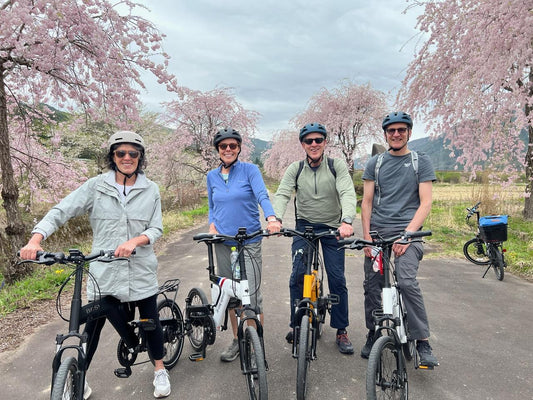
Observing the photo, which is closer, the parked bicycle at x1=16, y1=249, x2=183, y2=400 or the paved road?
the parked bicycle at x1=16, y1=249, x2=183, y2=400

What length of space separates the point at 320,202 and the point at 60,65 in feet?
20.5

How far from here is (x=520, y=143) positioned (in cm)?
1100

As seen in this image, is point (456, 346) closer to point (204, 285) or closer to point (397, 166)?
point (397, 166)

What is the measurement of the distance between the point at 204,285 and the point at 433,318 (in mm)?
3537

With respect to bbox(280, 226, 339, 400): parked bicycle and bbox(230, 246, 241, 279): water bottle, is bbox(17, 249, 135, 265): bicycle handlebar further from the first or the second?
bbox(280, 226, 339, 400): parked bicycle

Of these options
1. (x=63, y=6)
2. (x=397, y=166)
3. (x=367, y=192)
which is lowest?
(x=367, y=192)

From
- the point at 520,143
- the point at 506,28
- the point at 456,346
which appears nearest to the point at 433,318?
the point at 456,346

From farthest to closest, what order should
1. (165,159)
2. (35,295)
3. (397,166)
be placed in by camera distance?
(165,159) → (35,295) → (397,166)

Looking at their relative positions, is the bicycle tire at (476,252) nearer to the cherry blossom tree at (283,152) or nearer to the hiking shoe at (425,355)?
the hiking shoe at (425,355)

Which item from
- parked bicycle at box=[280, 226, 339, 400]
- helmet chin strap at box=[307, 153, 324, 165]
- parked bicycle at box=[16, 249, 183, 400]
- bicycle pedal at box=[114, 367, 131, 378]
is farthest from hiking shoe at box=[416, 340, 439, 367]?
bicycle pedal at box=[114, 367, 131, 378]

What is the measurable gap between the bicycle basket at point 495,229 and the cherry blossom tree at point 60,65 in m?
7.78

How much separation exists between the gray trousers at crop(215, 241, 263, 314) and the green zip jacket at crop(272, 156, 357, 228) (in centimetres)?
47

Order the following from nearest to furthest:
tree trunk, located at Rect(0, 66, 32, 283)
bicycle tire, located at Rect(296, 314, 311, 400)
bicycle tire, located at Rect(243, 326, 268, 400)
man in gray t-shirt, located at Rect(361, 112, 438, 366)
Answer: bicycle tire, located at Rect(243, 326, 268, 400) → bicycle tire, located at Rect(296, 314, 311, 400) → man in gray t-shirt, located at Rect(361, 112, 438, 366) → tree trunk, located at Rect(0, 66, 32, 283)

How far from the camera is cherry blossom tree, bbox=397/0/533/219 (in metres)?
6.07
